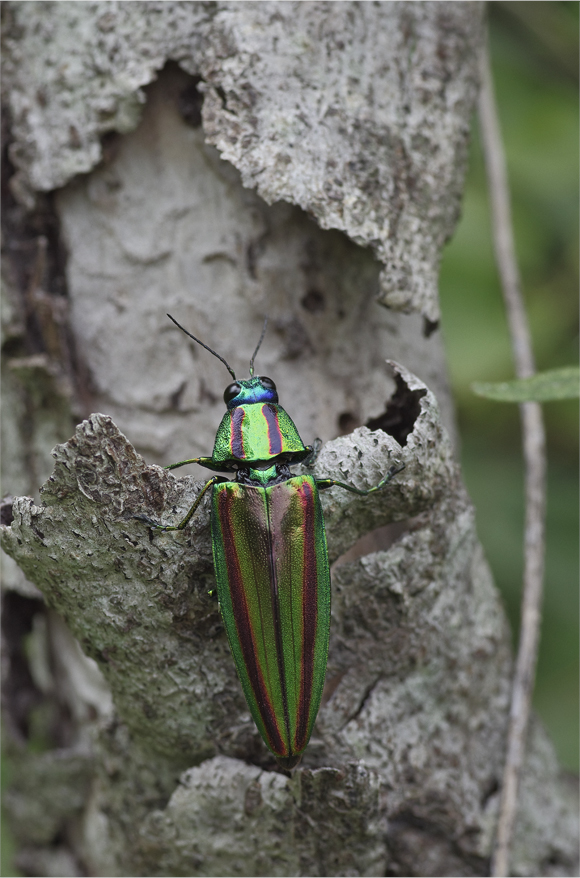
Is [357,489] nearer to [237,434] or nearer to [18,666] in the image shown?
[237,434]

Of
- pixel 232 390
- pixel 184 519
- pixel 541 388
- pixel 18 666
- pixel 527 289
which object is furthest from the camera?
pixel 527 289

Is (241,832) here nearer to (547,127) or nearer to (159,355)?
(159,355)

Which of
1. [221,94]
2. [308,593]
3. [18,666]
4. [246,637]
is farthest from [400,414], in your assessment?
[18,666]

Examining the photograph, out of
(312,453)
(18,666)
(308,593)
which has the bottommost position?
(18,666)

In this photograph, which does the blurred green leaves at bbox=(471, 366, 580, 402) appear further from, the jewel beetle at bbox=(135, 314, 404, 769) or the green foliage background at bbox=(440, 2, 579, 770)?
the green foliage background at bbox=(440, 2, 579, 770)

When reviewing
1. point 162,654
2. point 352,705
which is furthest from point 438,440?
point 162,654

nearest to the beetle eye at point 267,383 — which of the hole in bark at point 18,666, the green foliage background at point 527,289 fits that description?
the hole in bark at point 18,666
